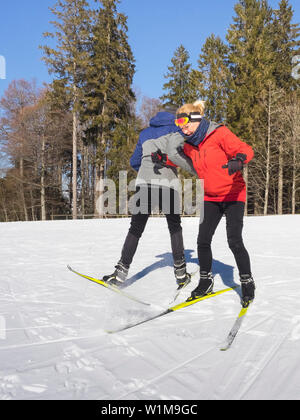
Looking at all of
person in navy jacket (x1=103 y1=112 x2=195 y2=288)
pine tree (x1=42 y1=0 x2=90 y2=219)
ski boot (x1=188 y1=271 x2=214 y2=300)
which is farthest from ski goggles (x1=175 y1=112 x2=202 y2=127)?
pine tree (x1=42 y1=0 x2=90 y2=219)

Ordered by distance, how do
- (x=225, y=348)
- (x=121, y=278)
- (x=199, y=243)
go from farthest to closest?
(x=121, y=278)
(x=199, y=243)
(x=225, y=348)

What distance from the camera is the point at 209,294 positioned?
2.82 metres

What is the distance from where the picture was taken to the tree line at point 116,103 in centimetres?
1931

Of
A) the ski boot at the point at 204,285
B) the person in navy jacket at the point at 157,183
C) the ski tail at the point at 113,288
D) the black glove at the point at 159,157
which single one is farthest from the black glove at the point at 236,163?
the ski tail at the point at 113,288

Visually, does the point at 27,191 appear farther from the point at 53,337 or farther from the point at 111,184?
the point at 53,337

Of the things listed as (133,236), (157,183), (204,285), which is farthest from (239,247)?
(133,236)

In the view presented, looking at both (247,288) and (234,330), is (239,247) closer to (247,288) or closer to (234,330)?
Answer: (247,288)

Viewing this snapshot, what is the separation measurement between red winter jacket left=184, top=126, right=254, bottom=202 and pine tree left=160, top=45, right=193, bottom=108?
74.1 feet

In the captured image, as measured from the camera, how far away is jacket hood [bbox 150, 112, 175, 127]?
Answer: 2840 millimetres

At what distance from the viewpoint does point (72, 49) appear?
730 inches

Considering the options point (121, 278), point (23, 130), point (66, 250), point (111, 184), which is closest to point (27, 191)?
point (23, 130)

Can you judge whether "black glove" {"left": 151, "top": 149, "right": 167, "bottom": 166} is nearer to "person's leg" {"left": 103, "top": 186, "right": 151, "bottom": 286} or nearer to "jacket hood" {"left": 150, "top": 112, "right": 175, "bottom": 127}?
"jacket hood" {"left": 150, "top": 112, "right": 175, "bottom": 127}

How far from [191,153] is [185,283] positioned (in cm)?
127

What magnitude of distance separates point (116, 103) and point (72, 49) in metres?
3.98
